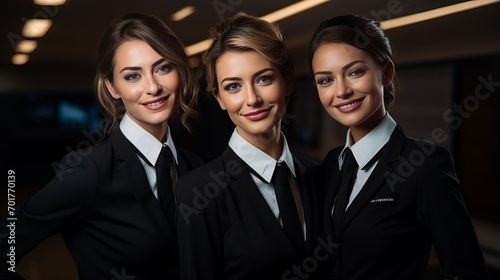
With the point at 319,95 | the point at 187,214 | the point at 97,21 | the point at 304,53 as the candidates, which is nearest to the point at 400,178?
the point at 319,95

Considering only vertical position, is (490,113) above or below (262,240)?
above

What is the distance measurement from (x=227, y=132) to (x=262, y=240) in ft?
1.01

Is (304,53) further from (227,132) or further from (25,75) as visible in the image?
(25,75)

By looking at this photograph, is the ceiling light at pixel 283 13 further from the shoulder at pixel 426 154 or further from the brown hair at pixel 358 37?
the shoulder at pixel 426 154

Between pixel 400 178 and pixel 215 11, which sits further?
pixel 215 11

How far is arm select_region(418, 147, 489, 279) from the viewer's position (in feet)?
4.20

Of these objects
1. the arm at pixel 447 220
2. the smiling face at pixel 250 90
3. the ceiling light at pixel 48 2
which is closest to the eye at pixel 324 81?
the smiling face at pixel 250 90

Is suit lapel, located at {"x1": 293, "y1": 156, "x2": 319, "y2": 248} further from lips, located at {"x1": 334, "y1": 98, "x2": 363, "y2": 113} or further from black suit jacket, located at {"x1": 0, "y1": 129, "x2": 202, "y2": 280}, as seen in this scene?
black suit jacket, located at {"x1": 0, "y1": 129, "x2": 202, "y2": 280}

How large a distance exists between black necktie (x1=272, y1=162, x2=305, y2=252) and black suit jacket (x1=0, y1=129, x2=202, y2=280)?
28 centimetres

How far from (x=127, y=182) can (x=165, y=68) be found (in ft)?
1.01

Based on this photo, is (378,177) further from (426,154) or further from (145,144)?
(145,144)

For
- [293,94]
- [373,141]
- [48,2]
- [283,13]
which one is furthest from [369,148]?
[48,2]

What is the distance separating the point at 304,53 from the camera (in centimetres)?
141

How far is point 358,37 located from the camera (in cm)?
134
